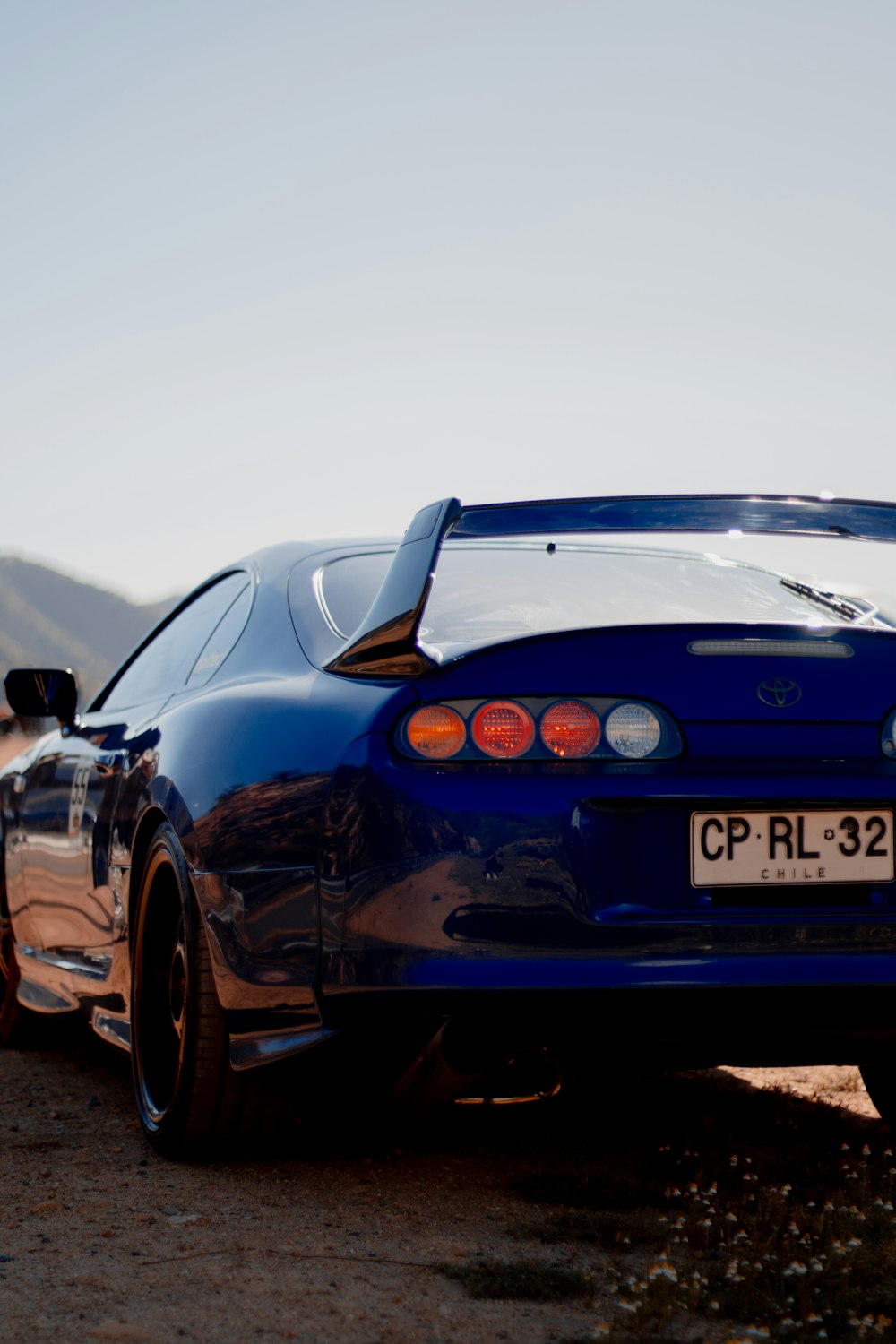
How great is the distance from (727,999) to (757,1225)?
428 millimetres

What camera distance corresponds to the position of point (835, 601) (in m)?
4.00

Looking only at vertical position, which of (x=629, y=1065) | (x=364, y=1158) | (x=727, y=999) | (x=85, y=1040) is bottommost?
(x=85, y=1040)

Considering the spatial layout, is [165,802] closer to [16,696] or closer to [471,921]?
[471,921]

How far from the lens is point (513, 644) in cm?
307

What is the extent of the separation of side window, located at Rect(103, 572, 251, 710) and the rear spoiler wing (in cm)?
87

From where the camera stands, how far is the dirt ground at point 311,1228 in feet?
8.68

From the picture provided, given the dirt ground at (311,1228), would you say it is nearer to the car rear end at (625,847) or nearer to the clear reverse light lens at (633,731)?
the car rear end at (625,847)

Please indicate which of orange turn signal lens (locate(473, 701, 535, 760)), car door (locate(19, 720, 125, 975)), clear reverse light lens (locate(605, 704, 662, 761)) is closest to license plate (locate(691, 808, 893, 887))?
clear reverse light lens (locate(605, 704, 662, 761))

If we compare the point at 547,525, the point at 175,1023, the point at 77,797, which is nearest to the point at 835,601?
the point at 547,525

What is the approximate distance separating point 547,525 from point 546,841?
63 cm

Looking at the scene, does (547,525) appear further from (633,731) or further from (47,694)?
(47,694)

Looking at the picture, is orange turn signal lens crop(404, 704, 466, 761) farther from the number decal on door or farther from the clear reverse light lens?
the number decal on door

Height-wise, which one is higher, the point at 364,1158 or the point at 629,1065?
the point at 629,1065

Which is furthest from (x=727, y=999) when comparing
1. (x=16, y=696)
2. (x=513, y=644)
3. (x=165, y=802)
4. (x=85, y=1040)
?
(x=85, y=1040)
